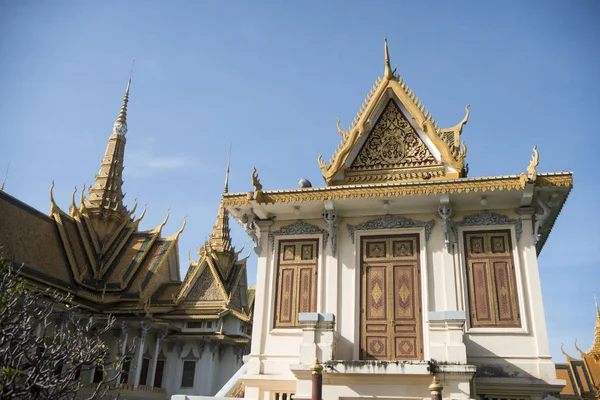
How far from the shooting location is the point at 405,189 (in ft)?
33.0

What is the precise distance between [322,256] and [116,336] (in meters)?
21.8

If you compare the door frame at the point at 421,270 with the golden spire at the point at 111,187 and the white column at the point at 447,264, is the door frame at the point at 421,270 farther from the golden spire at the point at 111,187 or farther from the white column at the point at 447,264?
the golden spire at the point at 111,187

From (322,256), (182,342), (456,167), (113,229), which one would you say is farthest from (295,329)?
(113,229)

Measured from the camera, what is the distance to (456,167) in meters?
11.0

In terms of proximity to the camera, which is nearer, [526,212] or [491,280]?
[491,280]

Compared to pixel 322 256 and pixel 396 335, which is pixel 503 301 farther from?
pixel 322 256

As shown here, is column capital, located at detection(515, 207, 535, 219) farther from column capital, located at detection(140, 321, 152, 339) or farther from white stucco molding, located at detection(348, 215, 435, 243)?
column capital, located at detection(140, 321, 152, 339)

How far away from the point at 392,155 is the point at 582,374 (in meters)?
21.0

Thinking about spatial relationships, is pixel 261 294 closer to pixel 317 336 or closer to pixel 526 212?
pixel 317 336

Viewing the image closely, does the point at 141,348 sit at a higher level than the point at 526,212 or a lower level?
lower

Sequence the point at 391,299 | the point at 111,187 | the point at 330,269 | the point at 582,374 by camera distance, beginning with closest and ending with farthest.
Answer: the point at 391,299 < the point at 330,269 < the point at 582,374 < the point at 111,187

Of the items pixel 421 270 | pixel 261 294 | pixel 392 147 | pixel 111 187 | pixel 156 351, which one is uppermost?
pixel 111 187

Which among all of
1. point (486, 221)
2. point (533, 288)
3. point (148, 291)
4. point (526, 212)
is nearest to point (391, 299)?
point (486, 221)

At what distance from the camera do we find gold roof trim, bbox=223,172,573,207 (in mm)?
9664
